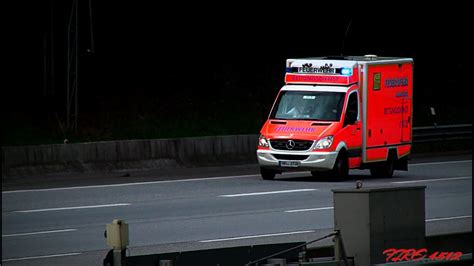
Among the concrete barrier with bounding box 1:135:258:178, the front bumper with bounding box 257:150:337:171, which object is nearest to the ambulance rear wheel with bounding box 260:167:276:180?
the front bumper with bounding box 257:150:337:171

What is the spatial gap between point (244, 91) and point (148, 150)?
8991 mm

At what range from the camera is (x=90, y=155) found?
83.8 ft

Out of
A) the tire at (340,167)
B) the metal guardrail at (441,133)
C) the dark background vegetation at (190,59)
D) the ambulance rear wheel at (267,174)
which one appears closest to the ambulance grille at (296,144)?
the tire at (340,167)

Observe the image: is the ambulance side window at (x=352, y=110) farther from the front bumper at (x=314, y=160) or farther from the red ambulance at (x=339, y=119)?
the front bumper at (x=314, y=160)

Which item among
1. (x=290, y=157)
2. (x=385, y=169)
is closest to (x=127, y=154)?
(x=290, y=157)

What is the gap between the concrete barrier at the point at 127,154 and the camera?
80.6 ft

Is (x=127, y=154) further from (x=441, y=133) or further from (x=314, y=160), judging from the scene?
(x=441, y=133)

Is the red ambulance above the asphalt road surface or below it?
above

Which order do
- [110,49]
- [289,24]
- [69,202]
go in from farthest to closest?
[289,24] < [110,49] < [69,202]

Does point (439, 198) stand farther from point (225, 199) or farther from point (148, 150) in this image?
point (148, 150)

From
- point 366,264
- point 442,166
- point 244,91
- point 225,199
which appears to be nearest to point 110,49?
point 244,91

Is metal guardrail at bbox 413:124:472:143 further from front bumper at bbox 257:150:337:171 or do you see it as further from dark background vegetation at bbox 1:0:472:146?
front bumper at bbox 257:150:337:171

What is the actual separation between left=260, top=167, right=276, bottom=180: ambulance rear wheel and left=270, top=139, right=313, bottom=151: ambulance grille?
841mm

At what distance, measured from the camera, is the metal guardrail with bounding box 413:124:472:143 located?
31.8 meters
